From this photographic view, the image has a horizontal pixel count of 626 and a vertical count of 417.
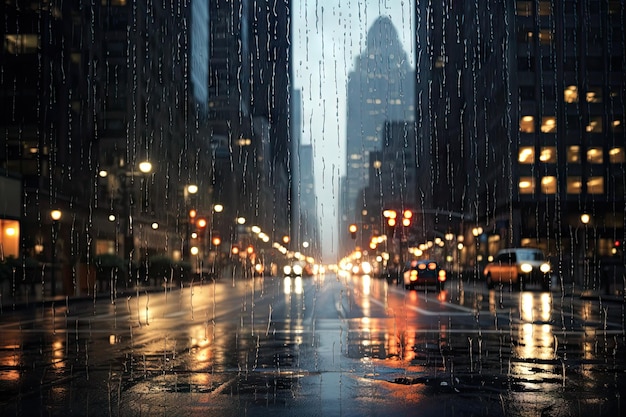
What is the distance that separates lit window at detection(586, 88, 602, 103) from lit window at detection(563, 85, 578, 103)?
1227 millimetres

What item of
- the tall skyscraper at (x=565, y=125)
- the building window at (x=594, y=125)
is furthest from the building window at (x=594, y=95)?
the building window at (x=594, y=125)

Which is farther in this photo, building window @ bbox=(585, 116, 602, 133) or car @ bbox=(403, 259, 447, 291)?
building window @ bbox=(585, 116, 602, 133)

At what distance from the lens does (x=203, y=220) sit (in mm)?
54812

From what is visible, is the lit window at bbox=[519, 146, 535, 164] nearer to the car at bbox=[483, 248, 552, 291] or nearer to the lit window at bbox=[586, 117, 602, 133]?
the lit window at bbox=[586, 117, 602, 133]

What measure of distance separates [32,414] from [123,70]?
265 feet

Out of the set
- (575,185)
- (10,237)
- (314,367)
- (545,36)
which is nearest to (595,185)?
(575,185)

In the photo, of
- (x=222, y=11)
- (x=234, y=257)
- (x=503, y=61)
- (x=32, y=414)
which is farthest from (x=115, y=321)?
(x=222, y=11)

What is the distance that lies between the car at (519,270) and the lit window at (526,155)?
36.7 meters

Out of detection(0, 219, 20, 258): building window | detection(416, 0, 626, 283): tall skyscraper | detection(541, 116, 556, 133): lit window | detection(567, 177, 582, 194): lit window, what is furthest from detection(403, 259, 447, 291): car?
detection(541, 116, 556, 133): lit window

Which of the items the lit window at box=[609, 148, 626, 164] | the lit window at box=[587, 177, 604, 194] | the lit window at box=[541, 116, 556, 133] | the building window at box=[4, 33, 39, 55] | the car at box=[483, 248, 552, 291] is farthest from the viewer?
the lit window at box=[541, 116, 556, 133]

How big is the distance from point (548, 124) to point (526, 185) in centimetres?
666

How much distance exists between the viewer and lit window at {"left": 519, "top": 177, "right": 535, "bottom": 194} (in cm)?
8612

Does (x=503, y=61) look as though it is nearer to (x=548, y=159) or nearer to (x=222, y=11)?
(x=548, y=159)

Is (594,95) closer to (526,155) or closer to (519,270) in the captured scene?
(526,155)
